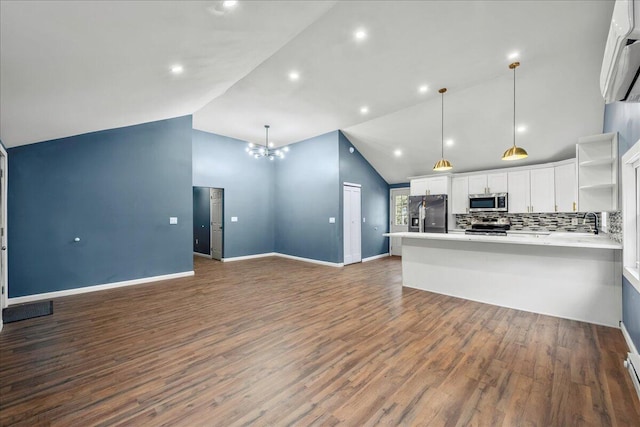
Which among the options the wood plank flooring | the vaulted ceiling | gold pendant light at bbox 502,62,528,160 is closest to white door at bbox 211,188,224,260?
the vaulted ceiling

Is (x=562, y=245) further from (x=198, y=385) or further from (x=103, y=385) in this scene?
(x=103, y=385)

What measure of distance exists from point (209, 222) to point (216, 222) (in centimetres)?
55

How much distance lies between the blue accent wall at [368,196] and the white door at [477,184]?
2493 millimetres

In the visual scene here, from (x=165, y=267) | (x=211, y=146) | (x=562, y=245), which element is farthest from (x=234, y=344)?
(x=211, y=146)

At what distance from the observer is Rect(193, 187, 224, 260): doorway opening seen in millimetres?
7543

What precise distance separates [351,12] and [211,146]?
5293 millimetres

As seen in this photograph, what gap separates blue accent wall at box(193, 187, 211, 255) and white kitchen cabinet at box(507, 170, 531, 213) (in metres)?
7.87

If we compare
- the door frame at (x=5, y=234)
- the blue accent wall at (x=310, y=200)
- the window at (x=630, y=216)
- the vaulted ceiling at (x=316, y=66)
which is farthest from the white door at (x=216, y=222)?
the window at (x=630, y=216)

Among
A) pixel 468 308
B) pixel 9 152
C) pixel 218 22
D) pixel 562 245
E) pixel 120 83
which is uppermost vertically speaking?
pixel 218 22

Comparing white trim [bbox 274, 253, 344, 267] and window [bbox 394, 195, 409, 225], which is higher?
window [bbox 394, 195, 409, 225]

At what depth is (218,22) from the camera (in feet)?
7.51

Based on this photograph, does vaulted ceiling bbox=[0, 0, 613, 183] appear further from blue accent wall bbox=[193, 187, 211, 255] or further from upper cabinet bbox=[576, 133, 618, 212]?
blue accent wall bbox=[193, 187, 211, 255]

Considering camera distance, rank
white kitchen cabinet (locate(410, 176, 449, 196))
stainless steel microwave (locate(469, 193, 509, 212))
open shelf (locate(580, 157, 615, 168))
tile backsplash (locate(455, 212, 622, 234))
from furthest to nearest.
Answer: white kitchen cabinet (locate(410, 176, 449, 196)), stainless steel microwave (locate(469, 193, 509, 212)), tile backsplash (locate(455, 212, 622, 234)), open shelf (locate(580, 157, 615, 168))

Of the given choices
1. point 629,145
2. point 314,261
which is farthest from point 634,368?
point 314,261
